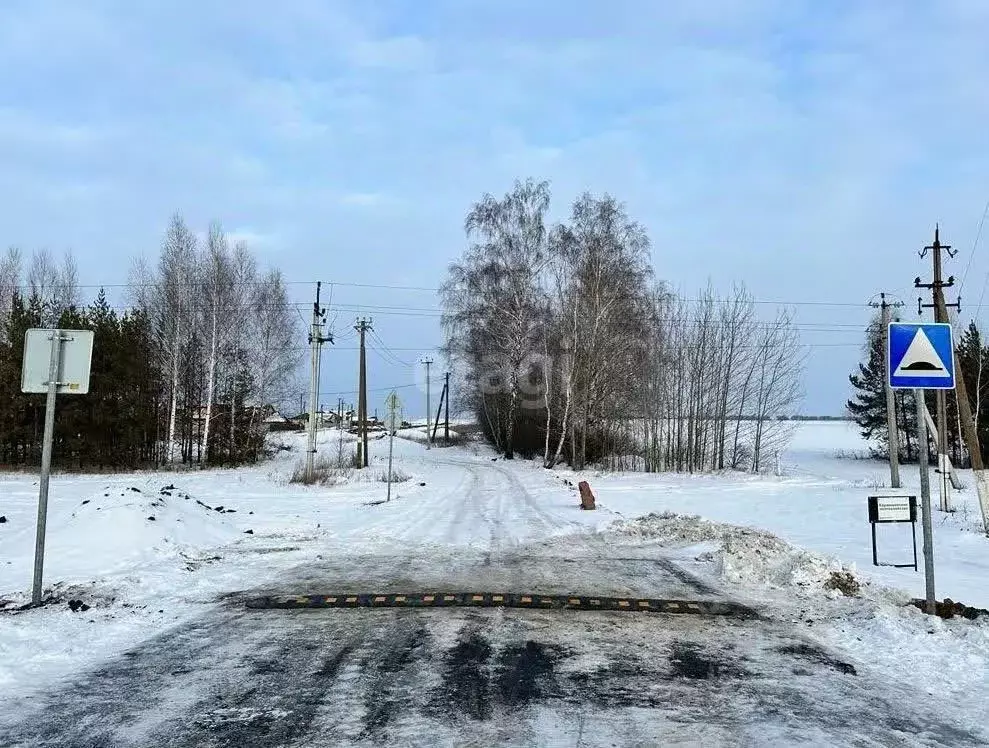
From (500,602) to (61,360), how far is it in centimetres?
497

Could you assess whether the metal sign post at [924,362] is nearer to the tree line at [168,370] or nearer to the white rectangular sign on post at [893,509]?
the white rectangular sign on post at [893,509]

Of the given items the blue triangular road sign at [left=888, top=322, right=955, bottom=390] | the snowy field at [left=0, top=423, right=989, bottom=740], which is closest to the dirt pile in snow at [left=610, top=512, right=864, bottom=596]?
the snowy field at [left=0, top=423, right=989, bottom=740]

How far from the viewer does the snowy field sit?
5965 mm

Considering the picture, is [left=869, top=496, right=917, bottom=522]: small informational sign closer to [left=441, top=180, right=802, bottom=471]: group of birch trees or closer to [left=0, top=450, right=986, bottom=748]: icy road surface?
[left=0, top=450, right=986, bottom=748]: icy road surface

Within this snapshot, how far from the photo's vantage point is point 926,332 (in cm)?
687

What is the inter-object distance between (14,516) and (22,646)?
1104 cm

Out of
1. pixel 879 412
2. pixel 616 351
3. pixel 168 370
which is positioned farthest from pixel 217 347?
pixel 879 412

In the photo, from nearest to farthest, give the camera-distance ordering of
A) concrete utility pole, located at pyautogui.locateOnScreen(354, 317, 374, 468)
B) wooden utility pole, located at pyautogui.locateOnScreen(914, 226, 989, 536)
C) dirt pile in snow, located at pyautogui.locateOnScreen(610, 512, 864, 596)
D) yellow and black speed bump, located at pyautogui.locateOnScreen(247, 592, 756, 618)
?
yellow and black speed bump, located at pyautogui.locateOnScreen(247, 592, 756, 618), dirt pile in snow, located at pyautogui.locateOnScreen(610, 512, 864, 596), wooden utility pole, located at pyautogui.locateOnScreen(914, 226, 989, 536), concrete utility pole, located at pyautogui.locateOnScreen(354, 317, 374, 468)

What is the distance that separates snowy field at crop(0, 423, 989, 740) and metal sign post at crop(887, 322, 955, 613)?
2.18 ft

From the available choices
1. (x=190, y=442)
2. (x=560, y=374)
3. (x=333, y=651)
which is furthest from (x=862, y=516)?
(x=190, y=442)

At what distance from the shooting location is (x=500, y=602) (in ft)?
24.7

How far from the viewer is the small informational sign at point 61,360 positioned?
7.23 meters

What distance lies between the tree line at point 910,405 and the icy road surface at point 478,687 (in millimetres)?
34997

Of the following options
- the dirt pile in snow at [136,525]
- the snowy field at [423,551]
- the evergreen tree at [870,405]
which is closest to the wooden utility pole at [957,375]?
the snowy field at [423,551]
